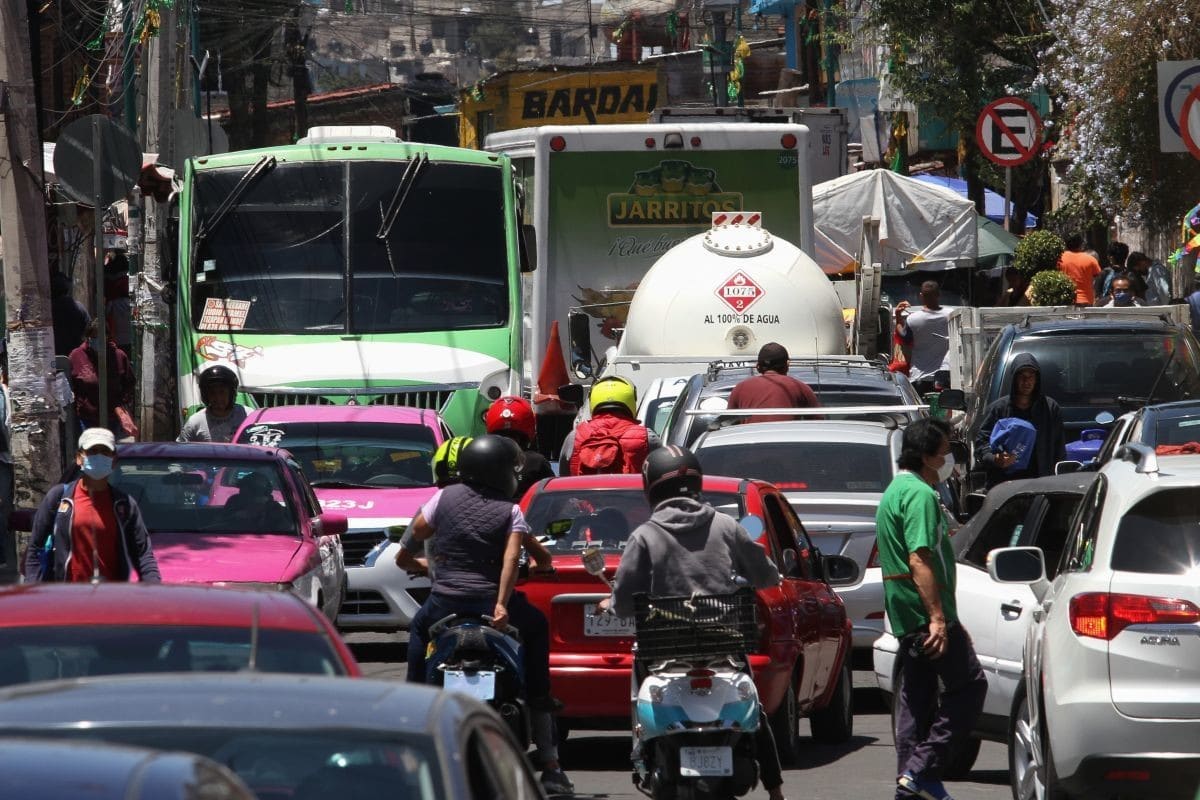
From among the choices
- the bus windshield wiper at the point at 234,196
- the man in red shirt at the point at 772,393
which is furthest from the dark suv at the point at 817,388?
the bus windshield wiper at the point at 234,196

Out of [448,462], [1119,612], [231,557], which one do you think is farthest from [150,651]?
[231,557]

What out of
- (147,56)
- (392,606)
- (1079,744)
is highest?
(147,56)

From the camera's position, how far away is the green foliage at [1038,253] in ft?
82.7

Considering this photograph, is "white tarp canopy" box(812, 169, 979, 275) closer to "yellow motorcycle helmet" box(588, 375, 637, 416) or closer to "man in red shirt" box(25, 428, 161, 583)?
"yellow motorcycle helmet" box(588, 375, 637, 416)

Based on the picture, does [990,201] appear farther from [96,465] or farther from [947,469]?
[96,465]

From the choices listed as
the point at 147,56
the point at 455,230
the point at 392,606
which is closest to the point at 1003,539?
the point at 392,606

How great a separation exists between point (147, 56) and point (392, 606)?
46.6 ft

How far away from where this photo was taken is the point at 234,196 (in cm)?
1836

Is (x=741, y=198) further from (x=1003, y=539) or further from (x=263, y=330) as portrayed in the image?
(x=1003, y=539)

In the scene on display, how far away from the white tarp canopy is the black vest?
2141 centimetres

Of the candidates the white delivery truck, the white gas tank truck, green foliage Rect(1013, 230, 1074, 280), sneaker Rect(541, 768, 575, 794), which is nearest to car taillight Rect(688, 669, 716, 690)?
sneaker Rect(541, 768, 575, 794)

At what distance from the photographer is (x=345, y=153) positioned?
1867 centimetres

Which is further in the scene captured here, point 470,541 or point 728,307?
point 728,307

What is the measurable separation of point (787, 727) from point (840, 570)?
0.83 meters
